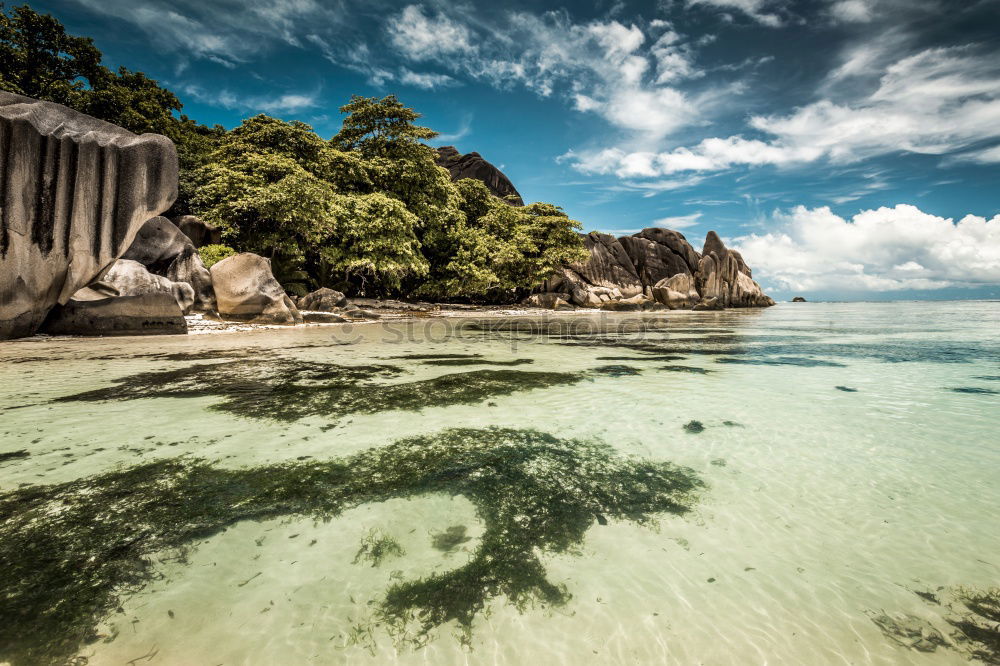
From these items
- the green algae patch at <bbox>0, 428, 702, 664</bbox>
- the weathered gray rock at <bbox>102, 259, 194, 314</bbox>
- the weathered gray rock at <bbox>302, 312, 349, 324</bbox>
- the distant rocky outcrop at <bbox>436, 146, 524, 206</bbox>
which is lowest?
the weathered gray rock at <bbox>302, 312, 349, 324</bbox>

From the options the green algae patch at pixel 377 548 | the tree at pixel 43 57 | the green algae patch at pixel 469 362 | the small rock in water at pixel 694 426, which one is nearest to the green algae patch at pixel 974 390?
the small rock in water at pixel 694 426

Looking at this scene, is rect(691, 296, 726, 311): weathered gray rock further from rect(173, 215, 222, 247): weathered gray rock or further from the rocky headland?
rect(173, 215, 222, 247): weathered gray rock

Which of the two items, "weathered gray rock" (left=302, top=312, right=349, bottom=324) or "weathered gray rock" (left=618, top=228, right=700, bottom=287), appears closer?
"weathered gray rock" (left=302, top=312, right=349, bottom=324)

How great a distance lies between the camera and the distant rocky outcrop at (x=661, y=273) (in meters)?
37.2

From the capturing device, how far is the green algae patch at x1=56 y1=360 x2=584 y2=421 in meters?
4.28

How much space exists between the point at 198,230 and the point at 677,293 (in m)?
35.3

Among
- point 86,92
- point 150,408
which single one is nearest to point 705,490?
point 150,408

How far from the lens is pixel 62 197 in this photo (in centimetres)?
775

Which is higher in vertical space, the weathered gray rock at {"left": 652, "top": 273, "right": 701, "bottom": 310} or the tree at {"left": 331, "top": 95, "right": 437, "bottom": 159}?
the tree at {"left": 331, "top": 95, "right": 437, "bottom": 159}

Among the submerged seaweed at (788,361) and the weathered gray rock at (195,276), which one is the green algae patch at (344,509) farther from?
the weathered gray rock at (195,276)

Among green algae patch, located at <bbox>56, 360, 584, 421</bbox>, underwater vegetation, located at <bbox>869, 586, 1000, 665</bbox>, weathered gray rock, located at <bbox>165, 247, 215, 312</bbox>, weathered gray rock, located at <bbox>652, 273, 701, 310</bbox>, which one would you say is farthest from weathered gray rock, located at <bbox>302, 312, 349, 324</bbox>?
weathered gray rock, located at <bbox>652, 273, 701, 310</bbox>

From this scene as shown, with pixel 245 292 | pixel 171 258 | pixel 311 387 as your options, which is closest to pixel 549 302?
pixel 245 292

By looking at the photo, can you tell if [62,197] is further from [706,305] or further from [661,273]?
[661,273]

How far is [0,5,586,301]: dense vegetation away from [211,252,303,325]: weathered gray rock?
4.14 m
